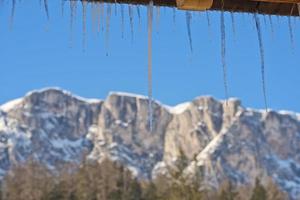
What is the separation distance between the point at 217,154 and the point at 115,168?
4905 inches

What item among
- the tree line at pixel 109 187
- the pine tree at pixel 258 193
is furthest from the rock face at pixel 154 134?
the pine tree at pixel 258 193

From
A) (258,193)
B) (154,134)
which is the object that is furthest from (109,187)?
(154,134)

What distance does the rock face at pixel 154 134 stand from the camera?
16575cm

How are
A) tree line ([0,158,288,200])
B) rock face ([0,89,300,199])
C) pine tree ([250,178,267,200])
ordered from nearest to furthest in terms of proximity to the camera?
tree line ([0,158,288,200]) → pine tree ([250,178,267,200]) → rock face ([0,89,300,199])

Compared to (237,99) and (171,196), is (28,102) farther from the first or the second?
(171,196)

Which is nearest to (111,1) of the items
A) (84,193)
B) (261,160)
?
(84,193)

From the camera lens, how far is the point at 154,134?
166500 millimetres

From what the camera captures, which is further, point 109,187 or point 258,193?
point 258,193

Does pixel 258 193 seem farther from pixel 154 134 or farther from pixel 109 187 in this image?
pixel 154 134

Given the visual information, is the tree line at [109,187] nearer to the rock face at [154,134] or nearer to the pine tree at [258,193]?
the pine tree at [258,193]

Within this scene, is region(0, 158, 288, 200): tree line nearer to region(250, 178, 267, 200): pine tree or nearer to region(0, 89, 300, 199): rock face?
region(250, 178, 267, 200): pine tree

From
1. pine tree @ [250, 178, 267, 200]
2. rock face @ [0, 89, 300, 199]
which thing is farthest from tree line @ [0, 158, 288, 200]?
rock face @ [0, 89, 300, 199]

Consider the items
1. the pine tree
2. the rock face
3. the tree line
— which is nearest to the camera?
the tree line

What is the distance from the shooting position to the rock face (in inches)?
6526
